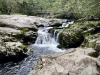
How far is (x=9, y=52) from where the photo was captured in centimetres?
1636

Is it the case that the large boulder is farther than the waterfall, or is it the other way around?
the waterfall

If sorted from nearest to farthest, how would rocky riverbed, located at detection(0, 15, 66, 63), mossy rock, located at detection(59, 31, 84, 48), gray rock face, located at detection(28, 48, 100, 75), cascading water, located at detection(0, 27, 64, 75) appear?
gray rock face, located at detection(28, 48, 100, 75) < cascading water, located at detection(0, 27, 64, 75) < rocky riverbed, located at detection(0, 15, 66, 63) < mossy rock, located at detection(59, 31, 84, 48)

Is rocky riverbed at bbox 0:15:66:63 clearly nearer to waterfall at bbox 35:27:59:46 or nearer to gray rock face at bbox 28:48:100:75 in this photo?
waterfall at bbox 35:27:59:46

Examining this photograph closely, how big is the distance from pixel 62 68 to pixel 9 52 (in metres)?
8.87

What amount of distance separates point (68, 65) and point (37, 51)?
10.8 metres

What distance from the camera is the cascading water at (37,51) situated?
14208mm

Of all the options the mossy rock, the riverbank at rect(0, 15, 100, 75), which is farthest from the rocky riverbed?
the mossy rock

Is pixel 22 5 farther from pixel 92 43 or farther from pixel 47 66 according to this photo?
pixel 47 66

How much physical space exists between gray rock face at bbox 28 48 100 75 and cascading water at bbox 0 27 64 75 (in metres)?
4.76

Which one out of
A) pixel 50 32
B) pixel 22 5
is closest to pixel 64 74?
pixel 50 32

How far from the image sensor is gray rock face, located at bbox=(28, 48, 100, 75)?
837 cm

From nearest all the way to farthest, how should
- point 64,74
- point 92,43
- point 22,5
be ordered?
point 64,74 < point 92,43 < point 22,5

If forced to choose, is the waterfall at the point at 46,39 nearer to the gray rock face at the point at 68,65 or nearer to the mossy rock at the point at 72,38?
the mossy rock at the point at 72,38

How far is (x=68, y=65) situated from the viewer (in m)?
8.92
